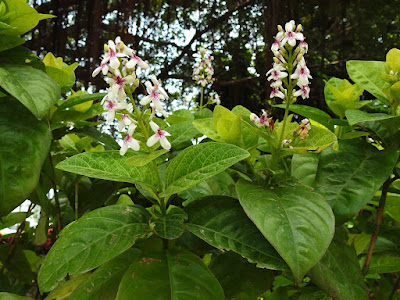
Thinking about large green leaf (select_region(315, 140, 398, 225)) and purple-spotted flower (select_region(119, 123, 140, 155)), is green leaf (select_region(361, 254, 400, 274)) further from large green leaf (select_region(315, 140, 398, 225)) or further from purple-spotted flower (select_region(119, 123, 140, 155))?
purple-spotted flower (select_region(119, 123, 140, 155))

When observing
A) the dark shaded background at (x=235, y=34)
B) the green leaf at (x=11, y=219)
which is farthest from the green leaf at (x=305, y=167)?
the dark shaded background at (x=235, y=34)

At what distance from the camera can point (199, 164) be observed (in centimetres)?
52

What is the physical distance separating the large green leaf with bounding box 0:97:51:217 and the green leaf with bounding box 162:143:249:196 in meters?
0.19

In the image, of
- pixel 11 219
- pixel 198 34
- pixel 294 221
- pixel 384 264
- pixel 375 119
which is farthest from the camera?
pixel 198 34

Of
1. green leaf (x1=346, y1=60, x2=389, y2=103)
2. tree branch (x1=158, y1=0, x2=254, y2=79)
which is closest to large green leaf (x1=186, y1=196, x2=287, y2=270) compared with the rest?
green leaf (x1=346, y1=60, x2=389, y2=103)

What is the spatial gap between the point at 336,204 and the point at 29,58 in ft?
1.89

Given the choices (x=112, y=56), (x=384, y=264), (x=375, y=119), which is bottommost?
(x=384, y=264)

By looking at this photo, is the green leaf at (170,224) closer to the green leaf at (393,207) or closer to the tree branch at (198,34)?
the green leaf at (393,207)

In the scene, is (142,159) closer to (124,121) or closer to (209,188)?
(124,121)

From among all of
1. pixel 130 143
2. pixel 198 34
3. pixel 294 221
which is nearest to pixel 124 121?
pixel 130 143

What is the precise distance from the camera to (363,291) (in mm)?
535

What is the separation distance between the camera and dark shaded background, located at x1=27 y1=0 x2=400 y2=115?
271cm

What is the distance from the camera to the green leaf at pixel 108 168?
0.51 meters

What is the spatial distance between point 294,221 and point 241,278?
152mm
